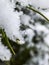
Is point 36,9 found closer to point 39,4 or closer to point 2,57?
point 39,4

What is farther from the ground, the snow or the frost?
the snow

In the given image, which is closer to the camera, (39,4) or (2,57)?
(2,57)

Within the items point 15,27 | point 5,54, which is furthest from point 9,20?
point 5,54

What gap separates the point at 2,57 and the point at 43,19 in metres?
0.25

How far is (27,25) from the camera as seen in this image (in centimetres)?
101

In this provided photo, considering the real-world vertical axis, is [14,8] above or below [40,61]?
above

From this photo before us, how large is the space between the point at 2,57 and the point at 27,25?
0.18m

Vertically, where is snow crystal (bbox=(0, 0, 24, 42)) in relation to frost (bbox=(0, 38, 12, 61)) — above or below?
above

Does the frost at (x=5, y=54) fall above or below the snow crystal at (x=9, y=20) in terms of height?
below

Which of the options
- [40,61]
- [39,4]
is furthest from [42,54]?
[39,4]

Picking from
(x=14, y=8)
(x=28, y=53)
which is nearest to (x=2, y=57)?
(x=28, y=53)

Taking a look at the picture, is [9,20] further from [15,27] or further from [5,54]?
[5,54]

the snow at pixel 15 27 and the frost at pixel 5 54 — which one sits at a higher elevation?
the snow at pixel 15 27

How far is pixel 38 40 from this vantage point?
962mm
